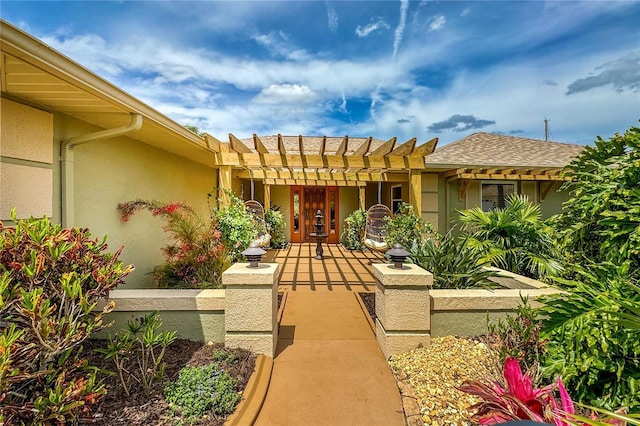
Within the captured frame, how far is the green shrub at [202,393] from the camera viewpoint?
223 centimetres

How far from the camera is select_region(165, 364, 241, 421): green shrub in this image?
223cm

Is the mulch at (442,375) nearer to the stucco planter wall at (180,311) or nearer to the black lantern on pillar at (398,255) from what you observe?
the black lantern on pillar at (398,255)

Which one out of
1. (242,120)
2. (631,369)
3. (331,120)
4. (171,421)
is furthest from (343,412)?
(331,120)

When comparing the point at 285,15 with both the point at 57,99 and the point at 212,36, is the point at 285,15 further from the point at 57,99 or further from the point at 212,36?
the point at 57,99

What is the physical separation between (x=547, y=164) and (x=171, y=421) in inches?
428

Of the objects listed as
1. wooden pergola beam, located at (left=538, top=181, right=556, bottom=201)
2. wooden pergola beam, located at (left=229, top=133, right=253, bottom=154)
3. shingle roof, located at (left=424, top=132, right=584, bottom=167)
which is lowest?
wooden pergola beam, located at (left=538, top=181, right=556, bottom=201)

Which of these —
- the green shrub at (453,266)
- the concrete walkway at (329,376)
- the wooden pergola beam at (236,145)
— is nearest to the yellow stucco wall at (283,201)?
the wooden pergola beam at (236,145)

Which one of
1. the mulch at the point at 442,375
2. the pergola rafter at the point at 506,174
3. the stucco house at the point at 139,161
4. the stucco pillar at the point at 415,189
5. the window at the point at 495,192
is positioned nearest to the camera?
the mulch at the point at 442,375

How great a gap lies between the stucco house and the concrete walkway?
2.89 m

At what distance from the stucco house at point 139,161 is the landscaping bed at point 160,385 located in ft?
6.75

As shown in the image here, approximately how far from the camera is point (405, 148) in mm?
5215

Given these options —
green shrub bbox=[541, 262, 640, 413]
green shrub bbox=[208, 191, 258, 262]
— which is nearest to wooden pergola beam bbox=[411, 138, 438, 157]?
green shrub bbox=[541, 262, 640, 413]

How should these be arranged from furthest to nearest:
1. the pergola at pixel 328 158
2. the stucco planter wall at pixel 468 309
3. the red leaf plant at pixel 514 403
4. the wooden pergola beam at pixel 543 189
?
the wooden pergola beam at pixel 543 189, the pergola at pixel 328 158, the stucco planter wall at pixel 468 309, the red leaf plant at pixel 514 403

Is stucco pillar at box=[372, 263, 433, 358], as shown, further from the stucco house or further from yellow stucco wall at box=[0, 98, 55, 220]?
yellow stucco wall at box=[0, 98, 55, 220]
